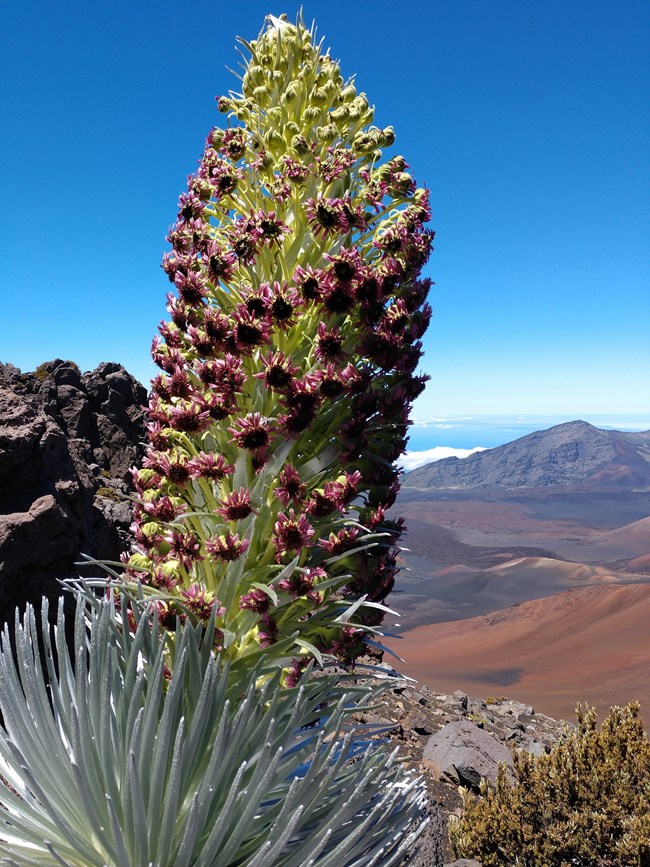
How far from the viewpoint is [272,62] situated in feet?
7.73

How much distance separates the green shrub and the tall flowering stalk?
119 inches

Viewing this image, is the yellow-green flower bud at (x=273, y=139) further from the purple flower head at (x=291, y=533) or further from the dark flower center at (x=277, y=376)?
the purple flower head at (x=291, y=533)

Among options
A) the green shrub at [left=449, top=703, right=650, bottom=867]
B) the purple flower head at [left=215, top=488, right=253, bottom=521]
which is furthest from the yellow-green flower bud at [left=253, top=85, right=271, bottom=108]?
the green shrub at [left=449, top=703, right=650, bottom=867]

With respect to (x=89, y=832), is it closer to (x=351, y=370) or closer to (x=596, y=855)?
(x=351, y=370)

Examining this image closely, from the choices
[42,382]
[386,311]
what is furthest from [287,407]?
[42,382]

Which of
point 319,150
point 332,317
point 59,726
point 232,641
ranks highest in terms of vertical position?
point 319,150

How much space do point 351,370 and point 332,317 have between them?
8.5 inches

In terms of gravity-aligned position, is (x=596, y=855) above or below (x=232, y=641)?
below

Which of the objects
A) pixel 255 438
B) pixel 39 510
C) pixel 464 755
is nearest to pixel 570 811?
pixel 464 755

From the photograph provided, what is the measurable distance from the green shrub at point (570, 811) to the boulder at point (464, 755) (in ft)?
1.07

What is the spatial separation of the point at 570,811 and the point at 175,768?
4.00 meters

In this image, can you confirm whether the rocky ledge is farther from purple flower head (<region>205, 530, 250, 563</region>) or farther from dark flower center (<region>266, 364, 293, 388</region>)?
dark flower center (<region>266, 364, 293, 388</region>)

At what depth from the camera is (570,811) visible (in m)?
4.35

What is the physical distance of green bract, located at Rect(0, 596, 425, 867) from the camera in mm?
1610
